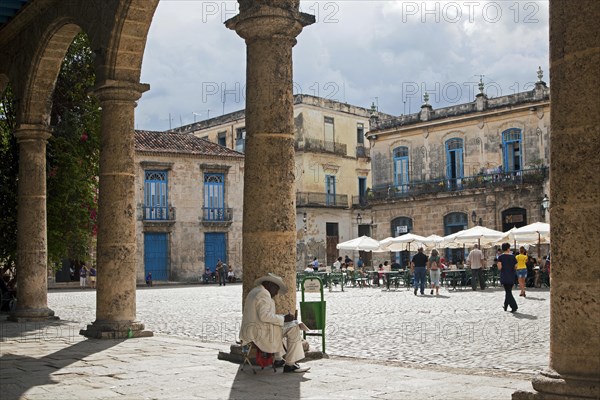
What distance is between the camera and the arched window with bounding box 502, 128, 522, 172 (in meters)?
30.3

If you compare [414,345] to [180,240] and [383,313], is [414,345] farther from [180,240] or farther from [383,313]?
[180,240]

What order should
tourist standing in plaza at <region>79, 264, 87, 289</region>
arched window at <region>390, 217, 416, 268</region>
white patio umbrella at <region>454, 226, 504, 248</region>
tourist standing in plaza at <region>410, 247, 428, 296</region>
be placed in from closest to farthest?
tourist standing in plaza at <region>410, 247, 428, 296</region>
white patio umbrella at <region>454, 226, 504, 248</region>
tourist standing in plaza at <region>79, 264, 87, 289</region>
arched window at <region>390, 217, 416, 268</region>

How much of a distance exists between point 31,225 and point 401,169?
24021 mm

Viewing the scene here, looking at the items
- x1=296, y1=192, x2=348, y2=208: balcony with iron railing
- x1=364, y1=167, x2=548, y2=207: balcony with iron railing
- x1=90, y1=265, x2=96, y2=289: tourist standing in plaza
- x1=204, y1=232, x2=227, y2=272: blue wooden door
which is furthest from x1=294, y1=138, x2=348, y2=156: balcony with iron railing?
x1=90, y1=265, x2=96, y2=289: tourist standing in plaza

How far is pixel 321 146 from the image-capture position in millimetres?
40719

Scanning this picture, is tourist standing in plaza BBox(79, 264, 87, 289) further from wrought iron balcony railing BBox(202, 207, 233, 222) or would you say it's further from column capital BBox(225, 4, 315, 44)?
column capital BBox(225, 4, 315, 44)

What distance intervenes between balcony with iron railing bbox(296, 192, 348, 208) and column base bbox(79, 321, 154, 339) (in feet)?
97.3

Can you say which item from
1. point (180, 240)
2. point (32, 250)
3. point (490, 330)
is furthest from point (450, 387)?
point (180, 240)

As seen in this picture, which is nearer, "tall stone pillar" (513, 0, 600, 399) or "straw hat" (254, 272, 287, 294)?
"tall stone pillar" (513, 0, 600, 399)

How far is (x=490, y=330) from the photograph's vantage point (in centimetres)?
1005

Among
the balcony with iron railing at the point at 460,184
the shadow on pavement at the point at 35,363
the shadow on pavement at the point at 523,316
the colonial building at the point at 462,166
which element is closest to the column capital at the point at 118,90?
the shadow on pavement at the point at 35,363

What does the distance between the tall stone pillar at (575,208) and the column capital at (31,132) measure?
10.0m

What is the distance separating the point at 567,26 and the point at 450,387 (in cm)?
283

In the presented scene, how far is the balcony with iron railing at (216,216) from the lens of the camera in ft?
112
